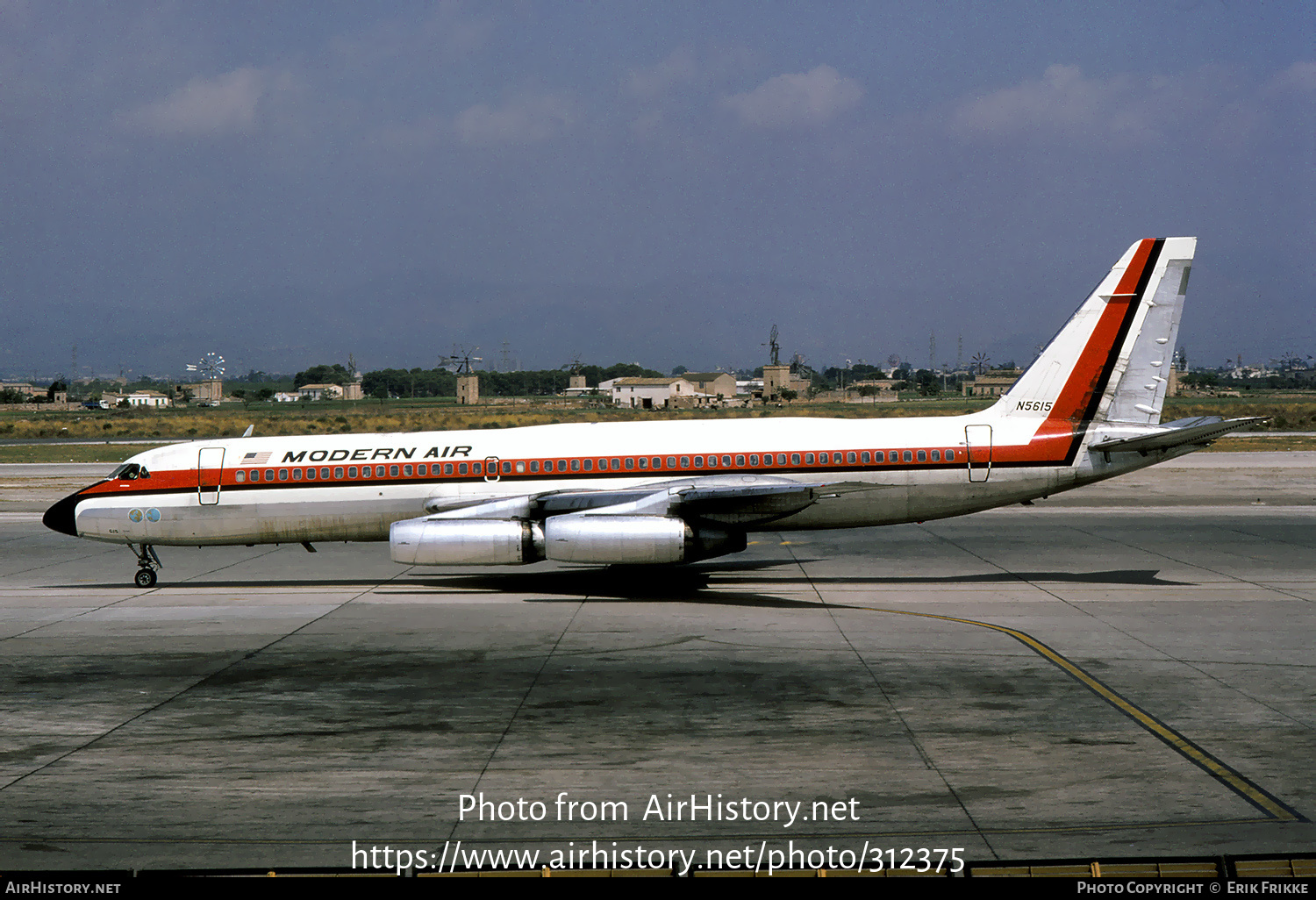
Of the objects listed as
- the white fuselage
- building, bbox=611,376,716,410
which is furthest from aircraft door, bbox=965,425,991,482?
building, bbox=611,376,716,410

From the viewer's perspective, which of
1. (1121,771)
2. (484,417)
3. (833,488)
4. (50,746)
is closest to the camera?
(1121,771)

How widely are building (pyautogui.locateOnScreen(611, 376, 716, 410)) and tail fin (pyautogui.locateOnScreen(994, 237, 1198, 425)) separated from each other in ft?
430

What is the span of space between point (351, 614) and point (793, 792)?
13.8 m

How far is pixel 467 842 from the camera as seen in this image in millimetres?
10633

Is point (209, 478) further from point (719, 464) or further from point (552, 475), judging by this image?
point (719, 464)

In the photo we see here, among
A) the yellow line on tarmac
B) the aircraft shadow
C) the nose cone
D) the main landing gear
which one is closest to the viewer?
the yellow line on tarmac

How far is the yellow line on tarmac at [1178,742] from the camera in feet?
37.1

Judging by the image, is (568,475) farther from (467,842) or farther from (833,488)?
(467,842)

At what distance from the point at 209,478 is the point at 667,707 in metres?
16.2

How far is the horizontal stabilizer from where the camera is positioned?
2444cm

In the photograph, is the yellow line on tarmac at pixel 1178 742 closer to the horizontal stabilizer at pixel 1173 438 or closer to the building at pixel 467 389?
the horizontal stabilizer at pixel 1173 438

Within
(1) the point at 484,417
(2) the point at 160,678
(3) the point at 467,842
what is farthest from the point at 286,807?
(1) the point at 484,417

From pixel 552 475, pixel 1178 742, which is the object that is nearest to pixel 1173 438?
pixel 1178 742

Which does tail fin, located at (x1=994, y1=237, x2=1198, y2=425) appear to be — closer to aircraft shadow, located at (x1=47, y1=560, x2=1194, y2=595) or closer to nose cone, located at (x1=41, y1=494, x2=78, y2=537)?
aircraft shadow, located at (x1=47, y1=560, x2=1194, y2=595)
